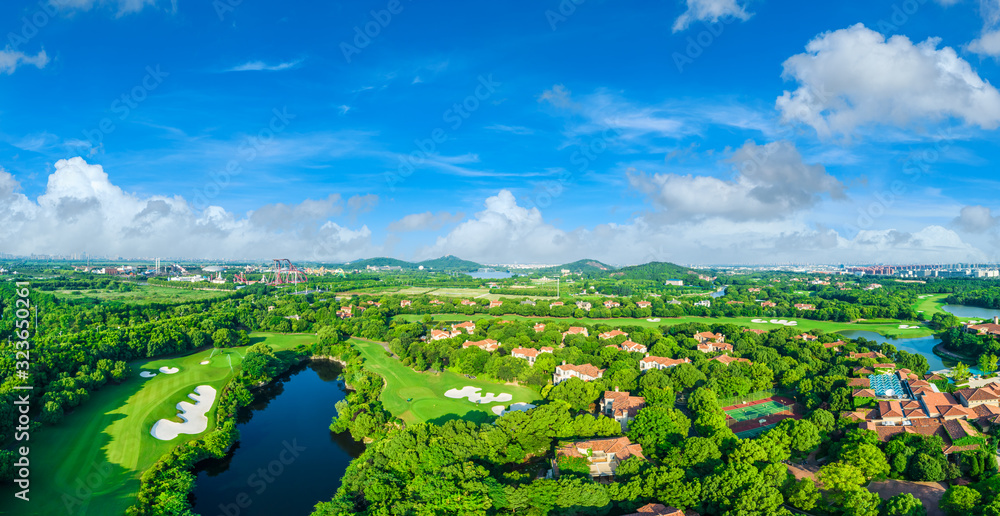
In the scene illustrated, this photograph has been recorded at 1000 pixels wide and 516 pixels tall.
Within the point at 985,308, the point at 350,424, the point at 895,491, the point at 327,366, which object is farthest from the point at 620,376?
the point at 985,308

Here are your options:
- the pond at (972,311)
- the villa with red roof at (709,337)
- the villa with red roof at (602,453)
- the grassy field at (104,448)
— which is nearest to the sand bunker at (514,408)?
the villa with red roof at (602,453)

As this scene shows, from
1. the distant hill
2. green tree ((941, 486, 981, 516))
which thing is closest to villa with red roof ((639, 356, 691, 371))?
green tree ((941, 486, 981, 516))

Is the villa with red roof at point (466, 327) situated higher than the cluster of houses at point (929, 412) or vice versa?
the villa with red roof at point (466, 327)

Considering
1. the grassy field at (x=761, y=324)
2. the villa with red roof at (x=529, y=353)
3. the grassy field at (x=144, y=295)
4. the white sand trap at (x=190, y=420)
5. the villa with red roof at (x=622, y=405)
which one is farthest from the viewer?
the grassy field at (x=144, y=295)

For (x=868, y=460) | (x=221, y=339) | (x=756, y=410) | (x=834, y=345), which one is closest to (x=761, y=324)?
(x=834, y=345)

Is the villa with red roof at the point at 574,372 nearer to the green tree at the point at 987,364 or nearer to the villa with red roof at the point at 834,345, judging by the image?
the villa with red roof at the point at 834,345

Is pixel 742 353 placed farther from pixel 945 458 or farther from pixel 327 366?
pixel 327 366

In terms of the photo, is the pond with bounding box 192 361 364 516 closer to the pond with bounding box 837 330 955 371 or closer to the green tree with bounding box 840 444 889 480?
the green tree with bounding box 840 444 889 480

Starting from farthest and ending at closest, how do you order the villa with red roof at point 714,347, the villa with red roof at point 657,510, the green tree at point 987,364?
the villa with red roof at point 714,347
the green tree at point 987,364
the villa with red roof at point 657,510

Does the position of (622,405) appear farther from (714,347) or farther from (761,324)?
(761,324)
